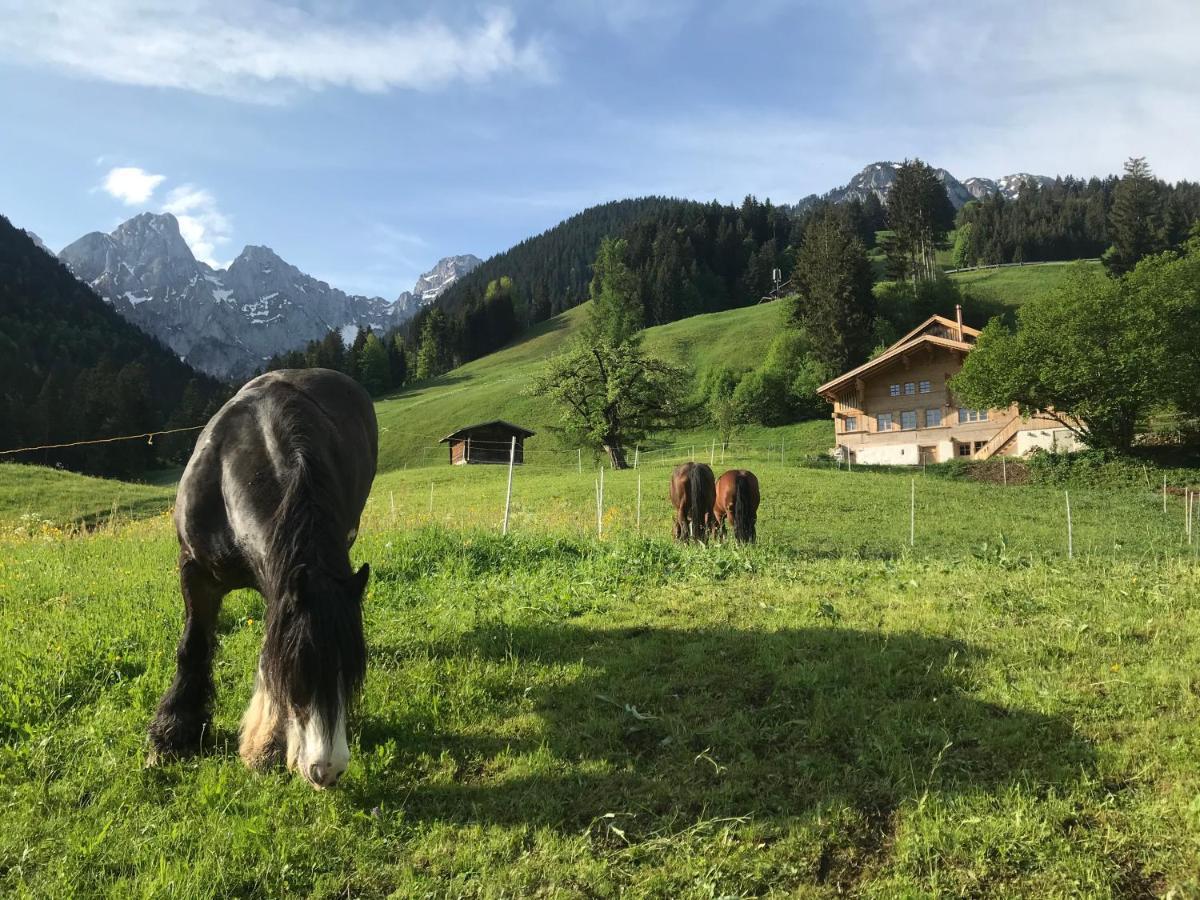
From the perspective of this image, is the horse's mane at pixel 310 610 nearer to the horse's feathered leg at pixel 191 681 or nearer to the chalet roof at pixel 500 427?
the horse's feathered leg at pixel 191 681

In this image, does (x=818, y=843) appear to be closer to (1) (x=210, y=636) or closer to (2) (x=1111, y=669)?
(2) (x=1111, y=669)

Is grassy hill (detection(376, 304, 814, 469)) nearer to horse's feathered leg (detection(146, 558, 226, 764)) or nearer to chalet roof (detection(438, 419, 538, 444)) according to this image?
chalet roof (detection(438, 419, 538, 444))

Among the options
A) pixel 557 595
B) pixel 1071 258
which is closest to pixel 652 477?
pixel 557 595

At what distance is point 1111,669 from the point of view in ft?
14.9

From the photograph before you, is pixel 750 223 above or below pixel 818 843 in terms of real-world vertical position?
above

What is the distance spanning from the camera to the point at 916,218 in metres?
82.8

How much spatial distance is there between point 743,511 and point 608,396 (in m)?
28.1

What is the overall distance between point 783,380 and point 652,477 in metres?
31.7

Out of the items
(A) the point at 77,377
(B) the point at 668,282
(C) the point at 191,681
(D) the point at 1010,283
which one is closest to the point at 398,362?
(A) the point at 77,377

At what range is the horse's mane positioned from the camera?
3.27 metres

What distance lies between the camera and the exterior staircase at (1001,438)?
138ft

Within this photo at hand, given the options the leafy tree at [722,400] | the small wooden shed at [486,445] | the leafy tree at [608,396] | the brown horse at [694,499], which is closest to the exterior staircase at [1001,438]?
the leafy tree at [722,400]

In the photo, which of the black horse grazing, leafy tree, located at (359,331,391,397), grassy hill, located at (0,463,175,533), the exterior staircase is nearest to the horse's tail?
the black horse grazing

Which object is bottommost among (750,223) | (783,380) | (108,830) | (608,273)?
(108,830)
